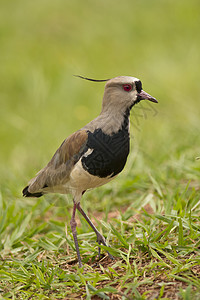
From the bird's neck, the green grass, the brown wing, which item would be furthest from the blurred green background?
the brown wing

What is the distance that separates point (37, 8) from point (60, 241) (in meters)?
8.84

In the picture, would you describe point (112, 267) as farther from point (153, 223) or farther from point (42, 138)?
point (42, 138)

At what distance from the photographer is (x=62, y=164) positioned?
135 inches

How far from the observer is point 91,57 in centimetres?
942

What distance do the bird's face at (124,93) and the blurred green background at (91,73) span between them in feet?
0.88

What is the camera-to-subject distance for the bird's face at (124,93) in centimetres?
309

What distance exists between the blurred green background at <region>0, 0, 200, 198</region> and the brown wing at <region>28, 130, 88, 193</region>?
516mm

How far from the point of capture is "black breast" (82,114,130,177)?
10.3 ft

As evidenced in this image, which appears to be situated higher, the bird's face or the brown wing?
the bird's face

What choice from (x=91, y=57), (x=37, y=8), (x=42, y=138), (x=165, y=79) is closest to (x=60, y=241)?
(x=42, y=138)

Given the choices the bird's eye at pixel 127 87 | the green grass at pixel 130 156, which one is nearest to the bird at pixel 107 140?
the bird's eye at pixel 127 87

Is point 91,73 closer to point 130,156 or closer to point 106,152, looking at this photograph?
point 130,156

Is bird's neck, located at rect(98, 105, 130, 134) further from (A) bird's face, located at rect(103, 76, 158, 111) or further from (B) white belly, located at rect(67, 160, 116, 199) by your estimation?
(B) white belly, located at rect(67, 160, 116, 199)

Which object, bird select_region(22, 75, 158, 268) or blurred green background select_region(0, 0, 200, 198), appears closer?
bird select_region(22, 75, 158, 268)
